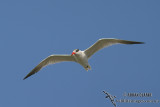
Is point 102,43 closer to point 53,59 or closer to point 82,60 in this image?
point 82,60

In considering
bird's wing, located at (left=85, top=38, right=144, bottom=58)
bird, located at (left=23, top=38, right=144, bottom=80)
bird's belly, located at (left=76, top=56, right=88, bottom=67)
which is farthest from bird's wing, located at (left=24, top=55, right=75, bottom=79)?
bird's wing, located at (left=85, top=38, right=144, bottom=58)

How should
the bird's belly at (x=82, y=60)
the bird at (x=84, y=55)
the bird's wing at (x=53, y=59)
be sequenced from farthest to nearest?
the bird's wing at (x=53, y=59)
the bird's belly at (x=82, y=60)
the bird at (x=84, y=55)

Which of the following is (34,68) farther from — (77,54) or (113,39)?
(113,39)

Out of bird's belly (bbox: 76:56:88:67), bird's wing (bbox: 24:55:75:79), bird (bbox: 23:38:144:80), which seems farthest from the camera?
bird's wing (bbox: 24:55:75:79)

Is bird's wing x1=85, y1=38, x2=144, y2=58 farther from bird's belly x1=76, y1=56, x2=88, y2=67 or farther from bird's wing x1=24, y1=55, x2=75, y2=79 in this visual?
bird's wing x1=24, y1=55, x2=75, y2=79

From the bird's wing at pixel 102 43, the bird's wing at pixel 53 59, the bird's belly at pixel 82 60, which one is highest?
the bird's wing at pixel 102 43

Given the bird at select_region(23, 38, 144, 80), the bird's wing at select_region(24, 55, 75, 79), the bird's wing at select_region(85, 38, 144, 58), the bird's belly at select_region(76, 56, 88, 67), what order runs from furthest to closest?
1. the bird's wing at select_region(24, 55, 75, 79)
2. the bird's belly at select_region(76, 56, 88, 67)
3. the bird at select_region(23, 38, 144, 80)
4. the bird's wing at select_region(85, 38, 144, 58)

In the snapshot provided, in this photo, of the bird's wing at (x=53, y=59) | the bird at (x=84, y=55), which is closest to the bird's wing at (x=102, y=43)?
the bird at (x=84, y=55)

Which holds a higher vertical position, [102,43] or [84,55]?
[102,43]

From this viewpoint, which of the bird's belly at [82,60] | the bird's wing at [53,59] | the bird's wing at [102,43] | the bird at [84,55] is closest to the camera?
the bird's wing at [102,43]

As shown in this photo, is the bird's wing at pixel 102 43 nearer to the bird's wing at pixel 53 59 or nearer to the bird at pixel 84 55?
the bird at pixel 84 55

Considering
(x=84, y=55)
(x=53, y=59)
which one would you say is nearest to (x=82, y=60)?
(x=84, y=55)

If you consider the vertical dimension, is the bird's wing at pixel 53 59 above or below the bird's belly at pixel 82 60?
above

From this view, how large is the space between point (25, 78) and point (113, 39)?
23.6ft
